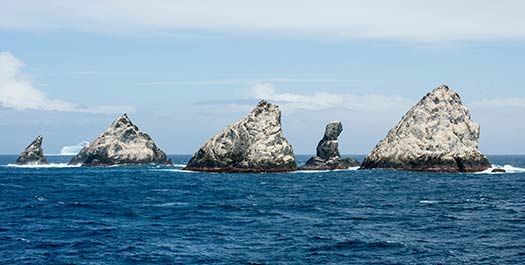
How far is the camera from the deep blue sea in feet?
151

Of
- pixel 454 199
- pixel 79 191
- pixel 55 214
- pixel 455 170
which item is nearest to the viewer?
pixel 55 214

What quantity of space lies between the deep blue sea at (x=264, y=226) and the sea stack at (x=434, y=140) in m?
51.6

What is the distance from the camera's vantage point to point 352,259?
44.9m

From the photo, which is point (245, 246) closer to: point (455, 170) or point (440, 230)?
point (440, 230)

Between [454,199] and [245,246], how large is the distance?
4450 centimetres

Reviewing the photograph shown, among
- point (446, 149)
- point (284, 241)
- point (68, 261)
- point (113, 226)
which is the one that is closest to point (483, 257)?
point (284, 241)

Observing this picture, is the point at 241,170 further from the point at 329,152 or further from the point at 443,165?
the point at 443,165

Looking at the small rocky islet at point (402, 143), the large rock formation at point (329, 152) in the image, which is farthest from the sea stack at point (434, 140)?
the large rock formation at point (329, 152)

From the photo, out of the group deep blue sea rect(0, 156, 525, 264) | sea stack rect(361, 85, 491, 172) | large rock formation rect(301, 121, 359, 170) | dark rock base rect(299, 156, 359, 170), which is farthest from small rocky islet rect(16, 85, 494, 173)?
deep blue sea rect(0, 156, 525, 264)

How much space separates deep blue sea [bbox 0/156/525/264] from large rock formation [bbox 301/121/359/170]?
242ft

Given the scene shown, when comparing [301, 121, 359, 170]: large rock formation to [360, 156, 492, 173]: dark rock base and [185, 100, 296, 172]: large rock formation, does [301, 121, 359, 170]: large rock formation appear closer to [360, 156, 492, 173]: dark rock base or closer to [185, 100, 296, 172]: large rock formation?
[185, 100, 296, 172]: large rock formation

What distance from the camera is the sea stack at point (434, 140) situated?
151750 mm

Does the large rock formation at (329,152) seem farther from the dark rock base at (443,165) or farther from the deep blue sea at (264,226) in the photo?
the deep blue sea at (264,226)

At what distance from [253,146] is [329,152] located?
2988cm
